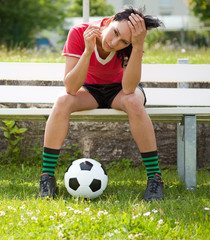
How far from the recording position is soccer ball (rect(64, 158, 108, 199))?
2781 mm

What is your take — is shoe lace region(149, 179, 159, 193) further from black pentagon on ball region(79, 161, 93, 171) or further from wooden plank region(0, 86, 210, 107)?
wooden plank region(0, 86, 210, 107)

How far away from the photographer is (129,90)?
9.89ft

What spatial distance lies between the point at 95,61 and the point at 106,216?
1.29 meters

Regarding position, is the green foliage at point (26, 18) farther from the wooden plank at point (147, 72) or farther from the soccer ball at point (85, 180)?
the soccer ball at point (85, 180)

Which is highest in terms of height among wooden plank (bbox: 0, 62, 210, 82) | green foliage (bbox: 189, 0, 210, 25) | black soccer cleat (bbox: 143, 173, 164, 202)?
green foliage (bbox: 189, 0, 210, 25)

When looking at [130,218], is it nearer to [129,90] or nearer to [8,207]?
[8,207]

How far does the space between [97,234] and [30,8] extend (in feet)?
62.5

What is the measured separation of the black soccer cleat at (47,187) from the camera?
2834 mm

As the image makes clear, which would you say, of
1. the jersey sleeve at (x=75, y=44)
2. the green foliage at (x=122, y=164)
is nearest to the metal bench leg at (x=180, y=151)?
the green foliage at (x=122, y=164)

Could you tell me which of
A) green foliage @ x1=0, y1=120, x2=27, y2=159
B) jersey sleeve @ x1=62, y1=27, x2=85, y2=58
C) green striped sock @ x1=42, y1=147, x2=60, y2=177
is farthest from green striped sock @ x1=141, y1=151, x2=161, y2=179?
green foliage @ x1=0, y1=120, x2=27, y2=159

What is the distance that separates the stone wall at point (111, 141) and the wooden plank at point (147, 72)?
53cm

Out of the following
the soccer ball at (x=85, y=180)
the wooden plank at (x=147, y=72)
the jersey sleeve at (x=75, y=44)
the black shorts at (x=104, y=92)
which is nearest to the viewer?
the soccer ball at (x=85, y=180)

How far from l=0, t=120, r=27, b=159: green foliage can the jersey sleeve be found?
1.30 meters

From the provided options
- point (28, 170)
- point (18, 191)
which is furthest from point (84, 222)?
point (28, 170)
